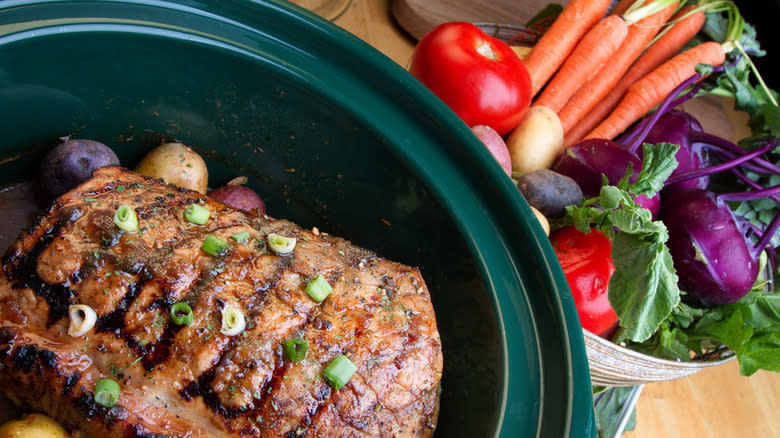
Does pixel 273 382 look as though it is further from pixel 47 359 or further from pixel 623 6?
pixel 623 6

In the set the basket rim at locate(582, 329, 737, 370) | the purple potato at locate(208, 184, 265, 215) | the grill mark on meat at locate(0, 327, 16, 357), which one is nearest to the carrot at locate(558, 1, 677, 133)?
the basket rim at locate(582, 329, 737, 370)

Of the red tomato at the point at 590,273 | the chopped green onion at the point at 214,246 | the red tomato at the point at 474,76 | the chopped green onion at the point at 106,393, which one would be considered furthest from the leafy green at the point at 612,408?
the chopped green onion at the point at 106,393

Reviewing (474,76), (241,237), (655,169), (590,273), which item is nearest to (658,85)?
(655,169)

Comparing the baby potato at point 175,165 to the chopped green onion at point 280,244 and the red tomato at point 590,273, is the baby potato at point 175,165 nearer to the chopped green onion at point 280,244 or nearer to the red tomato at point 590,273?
the chopped green onion at point 280,244

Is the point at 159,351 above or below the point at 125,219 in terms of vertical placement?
below

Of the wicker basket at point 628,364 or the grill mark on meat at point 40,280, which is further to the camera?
the wicker basket at point 628,364

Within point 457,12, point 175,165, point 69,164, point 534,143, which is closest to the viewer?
point 69,164

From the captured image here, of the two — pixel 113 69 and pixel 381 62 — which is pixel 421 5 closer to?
pixel 381 62
